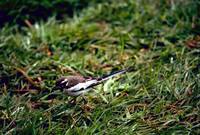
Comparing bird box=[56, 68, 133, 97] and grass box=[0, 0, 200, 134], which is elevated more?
bird box=[56, 68, 133, 97]

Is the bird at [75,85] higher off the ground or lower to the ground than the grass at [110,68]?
higher

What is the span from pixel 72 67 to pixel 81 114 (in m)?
0.80

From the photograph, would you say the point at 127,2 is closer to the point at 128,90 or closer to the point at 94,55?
the point at 94,55

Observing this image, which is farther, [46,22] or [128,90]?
[46,22]

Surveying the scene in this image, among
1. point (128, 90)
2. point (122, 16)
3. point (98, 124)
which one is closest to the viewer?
point (98, 124)

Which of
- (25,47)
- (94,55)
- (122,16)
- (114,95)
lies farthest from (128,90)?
(122,16)

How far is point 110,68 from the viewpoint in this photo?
13.5 feet

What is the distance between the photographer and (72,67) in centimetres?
405

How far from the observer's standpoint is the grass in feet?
10.7

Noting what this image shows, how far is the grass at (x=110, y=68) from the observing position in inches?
128

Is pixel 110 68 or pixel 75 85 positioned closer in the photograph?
pixel 75 85

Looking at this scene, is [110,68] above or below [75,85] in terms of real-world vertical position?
below

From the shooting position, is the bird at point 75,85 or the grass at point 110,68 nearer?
the grass at point 110,68

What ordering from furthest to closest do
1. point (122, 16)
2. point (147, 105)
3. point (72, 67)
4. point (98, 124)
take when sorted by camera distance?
point (122, 16), point (72, 67), point (147, 105), point (98, 124)
